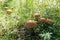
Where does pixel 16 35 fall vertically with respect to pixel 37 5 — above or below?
below

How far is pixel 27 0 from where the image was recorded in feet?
10.7

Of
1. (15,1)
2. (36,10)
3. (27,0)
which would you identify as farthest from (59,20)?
(15,1)

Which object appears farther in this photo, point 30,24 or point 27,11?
point 27,11

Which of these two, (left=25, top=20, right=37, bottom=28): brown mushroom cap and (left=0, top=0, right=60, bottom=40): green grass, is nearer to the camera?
(left=25, top=20, right=37, bottom=28): brown mushroom cap

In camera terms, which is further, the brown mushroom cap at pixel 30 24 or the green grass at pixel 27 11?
the green grass at pixel 27 11

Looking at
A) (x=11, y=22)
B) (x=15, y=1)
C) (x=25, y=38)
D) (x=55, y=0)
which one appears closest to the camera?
(x=25, y=38)

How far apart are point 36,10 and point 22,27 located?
0.33 m

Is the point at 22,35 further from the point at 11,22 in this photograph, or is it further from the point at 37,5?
the point at 37,5

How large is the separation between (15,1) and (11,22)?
580mm

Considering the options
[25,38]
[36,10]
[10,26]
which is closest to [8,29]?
[10,26]

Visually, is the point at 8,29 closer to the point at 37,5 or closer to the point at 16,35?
the point at 16,35

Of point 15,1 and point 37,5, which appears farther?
point 15,1

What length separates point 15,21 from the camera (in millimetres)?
3053

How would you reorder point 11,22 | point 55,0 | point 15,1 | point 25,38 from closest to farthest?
point 25,38
point 11,22
point 55,0
point 15,1
